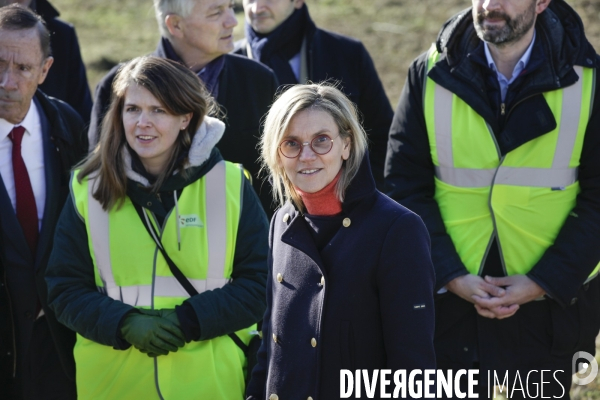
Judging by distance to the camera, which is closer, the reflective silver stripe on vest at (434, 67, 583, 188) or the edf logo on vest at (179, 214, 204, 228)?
the edf logo on vest at (179, 214, 204, 228)

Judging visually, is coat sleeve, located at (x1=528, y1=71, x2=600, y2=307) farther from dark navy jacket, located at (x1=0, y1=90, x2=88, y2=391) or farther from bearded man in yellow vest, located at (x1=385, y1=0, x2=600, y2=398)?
dark navy jacket, located at (x1=0, y1=90, x2=88, y2=391)

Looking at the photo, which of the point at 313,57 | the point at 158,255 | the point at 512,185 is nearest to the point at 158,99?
the point at 158,255

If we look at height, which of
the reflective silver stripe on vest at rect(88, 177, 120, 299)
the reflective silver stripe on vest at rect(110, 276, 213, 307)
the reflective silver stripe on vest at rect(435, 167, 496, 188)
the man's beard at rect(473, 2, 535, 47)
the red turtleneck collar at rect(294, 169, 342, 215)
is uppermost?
the man's beard at rect(473, 2, 535, 47)

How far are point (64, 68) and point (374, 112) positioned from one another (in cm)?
181

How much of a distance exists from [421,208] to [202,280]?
110 centimetres

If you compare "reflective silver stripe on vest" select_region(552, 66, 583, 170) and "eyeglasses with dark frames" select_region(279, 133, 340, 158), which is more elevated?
"reflective silver stripe on vest" select_region(552, 66, 583, 170)

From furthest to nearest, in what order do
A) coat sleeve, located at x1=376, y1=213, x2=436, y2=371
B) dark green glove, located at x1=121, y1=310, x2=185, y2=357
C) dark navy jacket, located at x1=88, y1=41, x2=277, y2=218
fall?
dark navy jacket, located at x1=88, y1=41, x2=277, y2=218 < dark green glove, located at x1=121, y1=310, x2=185, y2=357 < coat sleeve, located at x1=376, y1=213, x2=436, y2=371

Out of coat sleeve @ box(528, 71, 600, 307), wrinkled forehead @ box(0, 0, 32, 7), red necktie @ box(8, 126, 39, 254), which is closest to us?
coat sleeve @ box(528, 71, 600, 307)

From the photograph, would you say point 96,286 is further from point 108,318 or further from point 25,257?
point 25,257

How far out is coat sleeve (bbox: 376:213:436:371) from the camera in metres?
2.82

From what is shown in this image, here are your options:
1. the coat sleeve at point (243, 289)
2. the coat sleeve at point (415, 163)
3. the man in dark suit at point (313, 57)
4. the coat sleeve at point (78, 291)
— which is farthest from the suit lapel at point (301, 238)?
the man in dark suit at point (313, 57)

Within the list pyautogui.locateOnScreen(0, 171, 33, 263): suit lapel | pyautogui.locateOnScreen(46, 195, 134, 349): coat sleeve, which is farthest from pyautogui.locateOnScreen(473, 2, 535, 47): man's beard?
pyautogui.locateOnScreen(0, 171, 33, 263): suit lapel

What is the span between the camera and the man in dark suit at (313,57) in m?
5.27

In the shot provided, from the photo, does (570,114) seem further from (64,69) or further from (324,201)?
(64,69)
